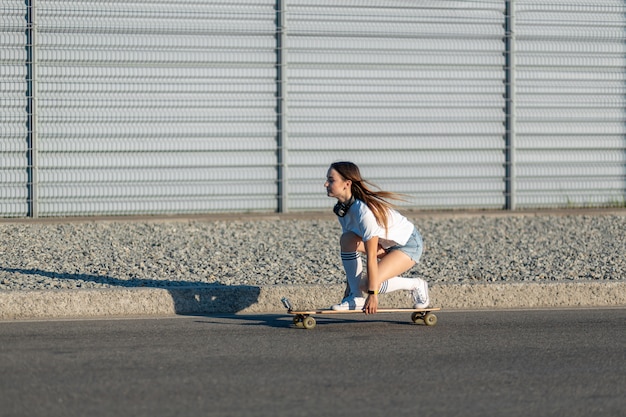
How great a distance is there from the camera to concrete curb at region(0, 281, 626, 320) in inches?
348

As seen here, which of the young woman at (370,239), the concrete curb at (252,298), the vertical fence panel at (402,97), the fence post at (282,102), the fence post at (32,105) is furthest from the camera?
the vertical fence panel at (402,97)

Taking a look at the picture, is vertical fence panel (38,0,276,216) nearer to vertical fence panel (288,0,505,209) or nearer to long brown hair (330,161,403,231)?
vertical fence panel (288,0,505,209)

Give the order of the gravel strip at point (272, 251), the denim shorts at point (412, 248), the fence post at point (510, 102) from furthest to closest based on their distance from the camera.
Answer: the fence post at point (510, 102) < the gravel strip at point (272, 251) < the denim shorts at point (412, 248)

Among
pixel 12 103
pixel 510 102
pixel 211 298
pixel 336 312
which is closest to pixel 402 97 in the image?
pixel 510 102

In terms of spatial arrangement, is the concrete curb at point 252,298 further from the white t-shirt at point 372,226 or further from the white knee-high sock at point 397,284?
the white t-shirt at point 372,226

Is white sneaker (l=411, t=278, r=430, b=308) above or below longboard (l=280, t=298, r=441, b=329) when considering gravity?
above

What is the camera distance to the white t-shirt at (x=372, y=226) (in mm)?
8039

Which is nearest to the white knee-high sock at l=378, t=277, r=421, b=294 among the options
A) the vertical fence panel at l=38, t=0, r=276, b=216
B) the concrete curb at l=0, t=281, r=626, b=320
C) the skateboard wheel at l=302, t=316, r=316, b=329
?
the skateboard wheel at l=302, t=316, r=316, b=329

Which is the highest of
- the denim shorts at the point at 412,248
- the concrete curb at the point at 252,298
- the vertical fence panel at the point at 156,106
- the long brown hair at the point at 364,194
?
the vertical fence panel at the point at 156,106

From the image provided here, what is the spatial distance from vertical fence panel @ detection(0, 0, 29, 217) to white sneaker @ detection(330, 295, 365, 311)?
299 inches

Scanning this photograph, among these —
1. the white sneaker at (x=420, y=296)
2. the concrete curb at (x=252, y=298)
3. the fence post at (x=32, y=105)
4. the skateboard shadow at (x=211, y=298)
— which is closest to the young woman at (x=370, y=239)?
the white sneaker at (x=420, y=296)

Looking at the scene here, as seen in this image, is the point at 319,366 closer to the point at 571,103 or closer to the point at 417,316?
the point at 417,316

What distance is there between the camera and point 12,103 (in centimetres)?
1452

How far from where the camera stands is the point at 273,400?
577 centimetres
